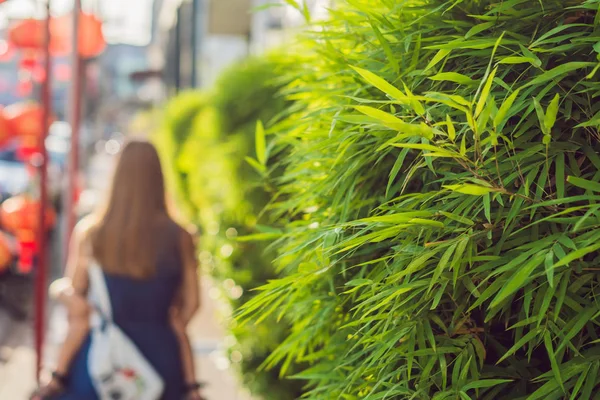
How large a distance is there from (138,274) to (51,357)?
11.5ft

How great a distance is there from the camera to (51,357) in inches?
269

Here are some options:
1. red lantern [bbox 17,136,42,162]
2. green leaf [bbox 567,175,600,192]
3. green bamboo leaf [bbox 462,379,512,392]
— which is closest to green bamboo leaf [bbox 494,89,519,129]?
green leaf [bbox 567,175,600,192]

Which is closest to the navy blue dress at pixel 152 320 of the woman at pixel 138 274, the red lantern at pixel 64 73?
the woman at pixel 138 274

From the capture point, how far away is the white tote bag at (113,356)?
357cm

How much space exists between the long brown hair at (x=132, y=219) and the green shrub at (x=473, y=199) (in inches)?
74.0

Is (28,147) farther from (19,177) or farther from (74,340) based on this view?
(19,177)

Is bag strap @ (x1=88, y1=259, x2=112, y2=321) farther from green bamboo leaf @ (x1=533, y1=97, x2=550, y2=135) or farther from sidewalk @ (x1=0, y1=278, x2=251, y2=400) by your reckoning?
green bamboo leaf @ (x1=533, y1=97, x2=550, y2=135)

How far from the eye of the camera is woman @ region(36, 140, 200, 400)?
11.8 feet

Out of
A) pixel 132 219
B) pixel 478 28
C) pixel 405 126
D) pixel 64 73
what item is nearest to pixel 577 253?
pixel 405 126

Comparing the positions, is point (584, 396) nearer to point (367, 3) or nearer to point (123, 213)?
point (367, 3)

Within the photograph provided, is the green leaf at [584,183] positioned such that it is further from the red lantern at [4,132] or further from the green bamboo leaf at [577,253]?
the red lantern at [4,132]

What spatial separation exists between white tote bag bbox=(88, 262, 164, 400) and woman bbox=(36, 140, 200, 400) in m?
0.03

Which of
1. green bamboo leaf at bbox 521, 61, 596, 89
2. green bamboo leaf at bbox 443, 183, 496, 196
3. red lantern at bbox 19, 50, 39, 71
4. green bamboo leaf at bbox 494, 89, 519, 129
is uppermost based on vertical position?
green bamboo leaf at bbox 521, 61, 596, 89

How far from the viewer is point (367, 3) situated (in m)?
1.82
